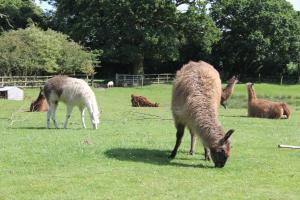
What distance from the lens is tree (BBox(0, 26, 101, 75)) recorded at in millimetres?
49491

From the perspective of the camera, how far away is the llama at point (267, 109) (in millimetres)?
22469

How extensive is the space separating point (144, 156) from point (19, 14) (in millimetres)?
55812

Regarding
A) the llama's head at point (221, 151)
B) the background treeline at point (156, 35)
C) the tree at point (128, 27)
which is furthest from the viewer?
the tree at point (128, 27)

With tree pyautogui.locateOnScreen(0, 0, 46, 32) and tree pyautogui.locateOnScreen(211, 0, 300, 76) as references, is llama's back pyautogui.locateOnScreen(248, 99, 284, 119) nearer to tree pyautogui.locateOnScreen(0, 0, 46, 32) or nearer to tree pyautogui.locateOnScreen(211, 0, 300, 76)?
tree pyautogui.locateOnScreen(211, 0, 300, 76)

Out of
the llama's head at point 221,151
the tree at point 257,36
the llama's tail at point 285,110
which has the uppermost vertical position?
the tree at point 257,36


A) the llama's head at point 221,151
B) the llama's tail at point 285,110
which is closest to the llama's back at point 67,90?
the llama's head at point 221,151

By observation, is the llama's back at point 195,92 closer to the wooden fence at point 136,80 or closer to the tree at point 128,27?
the tree at point 128,27

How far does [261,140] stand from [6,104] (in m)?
18.4

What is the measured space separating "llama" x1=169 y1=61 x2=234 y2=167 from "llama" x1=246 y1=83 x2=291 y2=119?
1054 cm

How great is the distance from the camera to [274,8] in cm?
6750

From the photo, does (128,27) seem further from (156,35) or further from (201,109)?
(201,109)

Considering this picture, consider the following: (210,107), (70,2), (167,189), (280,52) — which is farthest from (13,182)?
(280,52)

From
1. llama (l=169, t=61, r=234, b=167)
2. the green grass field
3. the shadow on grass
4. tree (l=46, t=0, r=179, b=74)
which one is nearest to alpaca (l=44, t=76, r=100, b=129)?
the green grass field

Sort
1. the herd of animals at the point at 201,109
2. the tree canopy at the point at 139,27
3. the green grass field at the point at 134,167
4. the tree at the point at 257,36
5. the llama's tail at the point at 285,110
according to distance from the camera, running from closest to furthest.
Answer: the green grass field at the point at 134,167
the herd of animals at the point at 201,109
the llama's tail at the point at 285,110
the tree canopy at the point at 139,27
the tree at the point at 257,36
